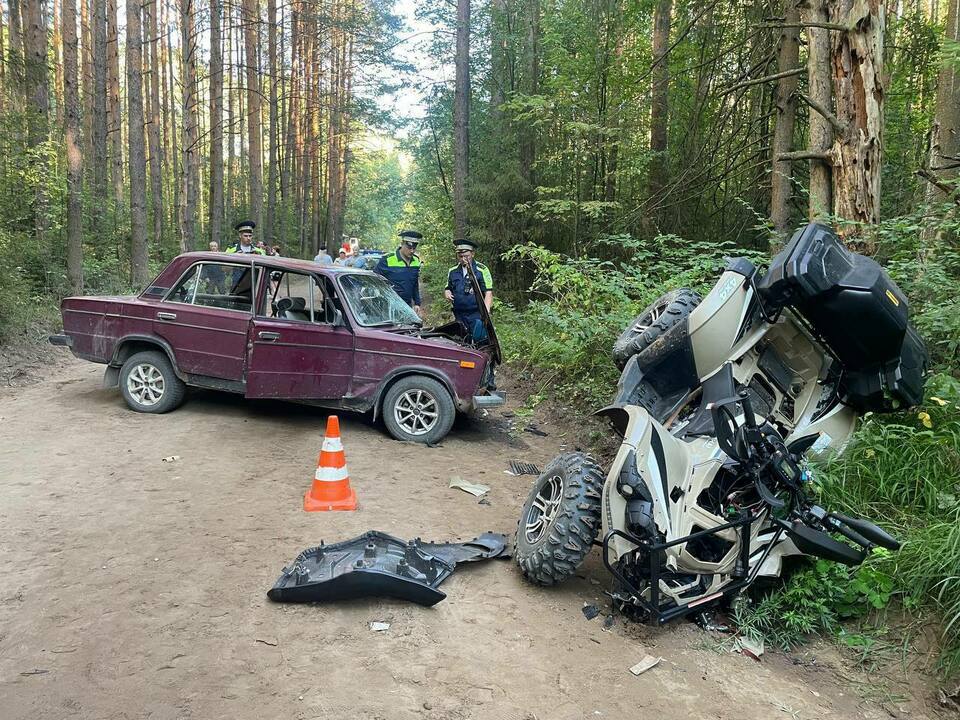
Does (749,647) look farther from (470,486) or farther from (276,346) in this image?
(276,346)

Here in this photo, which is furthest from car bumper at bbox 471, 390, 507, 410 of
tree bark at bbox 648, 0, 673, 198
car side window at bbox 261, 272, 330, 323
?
tree bark at bbox 648, 0, 673, 198

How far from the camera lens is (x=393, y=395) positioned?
6.88 m

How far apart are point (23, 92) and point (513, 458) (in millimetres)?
13404

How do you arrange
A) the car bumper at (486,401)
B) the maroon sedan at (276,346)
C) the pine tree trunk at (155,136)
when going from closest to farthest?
the maroon sedan at (276,346) → the car bumper at (486,401) → the pine tree trunk at (155,136)

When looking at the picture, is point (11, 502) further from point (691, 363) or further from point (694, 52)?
point (694, 52)

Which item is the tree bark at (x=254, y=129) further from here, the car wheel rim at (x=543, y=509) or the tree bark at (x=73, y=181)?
the car wheel rim at (x=543, y=509)

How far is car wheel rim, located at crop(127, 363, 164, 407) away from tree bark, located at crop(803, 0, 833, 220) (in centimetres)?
746

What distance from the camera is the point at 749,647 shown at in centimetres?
346

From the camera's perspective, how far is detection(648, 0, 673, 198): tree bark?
43.0 ft

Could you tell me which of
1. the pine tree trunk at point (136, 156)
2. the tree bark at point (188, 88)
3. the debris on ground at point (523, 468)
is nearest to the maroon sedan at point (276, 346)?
the debris on ground at point (523, 468)

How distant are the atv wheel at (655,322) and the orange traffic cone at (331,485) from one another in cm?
236

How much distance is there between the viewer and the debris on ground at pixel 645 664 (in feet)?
10.6

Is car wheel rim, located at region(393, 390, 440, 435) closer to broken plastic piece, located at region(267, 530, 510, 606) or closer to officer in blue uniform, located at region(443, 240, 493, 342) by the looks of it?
officer in blue uniform, located at region(443, 240, 493, 342)

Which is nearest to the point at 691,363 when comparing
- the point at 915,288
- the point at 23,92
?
the point at 915,288
